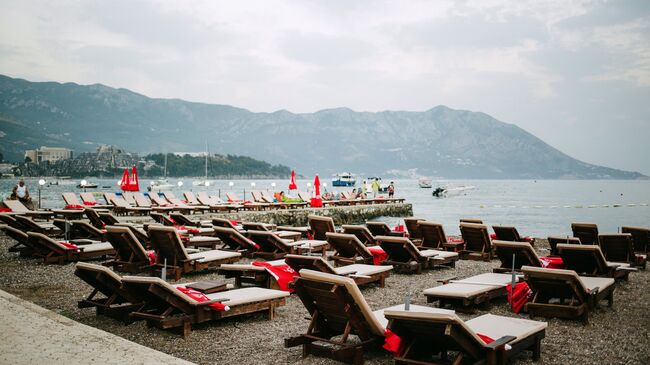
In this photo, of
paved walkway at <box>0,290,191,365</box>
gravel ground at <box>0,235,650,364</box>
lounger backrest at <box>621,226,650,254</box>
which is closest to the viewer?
paved walkway at <box>0,290,191,365</box>

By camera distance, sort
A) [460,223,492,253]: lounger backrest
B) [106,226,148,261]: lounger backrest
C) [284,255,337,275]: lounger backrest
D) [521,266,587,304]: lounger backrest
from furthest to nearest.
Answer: [460,223,492,253]: lounger backrest < [106,226,148,261]: lounger backrest < [284,255,337,275]: lounger backrest < [521,266,587,304]: lounger backrest

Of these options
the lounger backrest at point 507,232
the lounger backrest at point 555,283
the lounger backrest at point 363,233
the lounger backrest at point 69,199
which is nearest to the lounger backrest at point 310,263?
the lounger backrest at point 555,283

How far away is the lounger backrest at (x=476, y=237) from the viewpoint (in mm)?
12547

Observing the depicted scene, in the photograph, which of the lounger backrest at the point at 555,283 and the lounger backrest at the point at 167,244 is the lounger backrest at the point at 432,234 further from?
the lounger backrest at the point at 167,244

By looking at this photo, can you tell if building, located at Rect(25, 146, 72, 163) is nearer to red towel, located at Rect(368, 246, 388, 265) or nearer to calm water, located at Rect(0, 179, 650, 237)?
calm water, located at Rect(0, 179, 650, 237)

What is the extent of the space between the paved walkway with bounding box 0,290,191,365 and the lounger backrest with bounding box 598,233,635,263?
30.7 feet

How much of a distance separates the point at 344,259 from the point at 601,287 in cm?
480

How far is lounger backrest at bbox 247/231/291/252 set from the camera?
39.2ft

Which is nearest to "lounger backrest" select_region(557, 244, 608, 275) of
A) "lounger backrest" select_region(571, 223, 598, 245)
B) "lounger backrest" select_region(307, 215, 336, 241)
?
"lounger backrest" select_region(571, 223, 598, 245)

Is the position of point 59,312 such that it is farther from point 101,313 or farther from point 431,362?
point 431,362

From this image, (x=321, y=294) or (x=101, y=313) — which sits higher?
(x=321, y=294)

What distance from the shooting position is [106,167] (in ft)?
557

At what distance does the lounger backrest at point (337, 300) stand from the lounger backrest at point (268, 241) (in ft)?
21.6

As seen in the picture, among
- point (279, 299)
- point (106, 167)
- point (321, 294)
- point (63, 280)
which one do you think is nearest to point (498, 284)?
point (279, 299)
